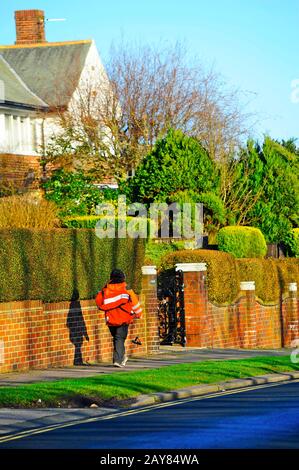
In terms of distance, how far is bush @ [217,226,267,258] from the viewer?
124ft

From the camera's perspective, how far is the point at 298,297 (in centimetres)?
4047

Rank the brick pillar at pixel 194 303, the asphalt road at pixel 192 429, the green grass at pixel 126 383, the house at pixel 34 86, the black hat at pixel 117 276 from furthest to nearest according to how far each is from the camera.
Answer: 1. the house at pixel 34 86
2. the brick pillar at pixel 194 303
3. the black hat at pixel 117 276
4. the green grass at pixel 126 383
5. the asphalt road at pixel 192 429

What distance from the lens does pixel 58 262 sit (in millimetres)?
24750

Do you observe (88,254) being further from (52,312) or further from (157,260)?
(157,260)

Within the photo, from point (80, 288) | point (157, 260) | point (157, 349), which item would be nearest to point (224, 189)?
point (157, 260)

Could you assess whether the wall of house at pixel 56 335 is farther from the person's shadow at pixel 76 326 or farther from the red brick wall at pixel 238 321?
the red brick wall at pixel 238 321

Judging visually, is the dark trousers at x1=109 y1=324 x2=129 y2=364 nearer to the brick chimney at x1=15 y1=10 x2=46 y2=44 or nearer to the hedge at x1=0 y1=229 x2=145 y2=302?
the hedge at x1=0 y1=229 x2=145 y2=302

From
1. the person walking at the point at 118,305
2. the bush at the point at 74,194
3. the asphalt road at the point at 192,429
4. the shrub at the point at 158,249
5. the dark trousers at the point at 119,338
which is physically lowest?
the asphalt road at the point at 192,429

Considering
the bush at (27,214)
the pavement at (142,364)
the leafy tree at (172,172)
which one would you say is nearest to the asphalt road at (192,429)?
the pavement at (142,364)

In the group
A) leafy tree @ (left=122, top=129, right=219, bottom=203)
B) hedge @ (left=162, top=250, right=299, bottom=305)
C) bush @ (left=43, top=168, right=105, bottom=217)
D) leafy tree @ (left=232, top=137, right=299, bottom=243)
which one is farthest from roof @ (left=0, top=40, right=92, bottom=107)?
hedge @ (left=162, top=250, right=299, bottom=305)

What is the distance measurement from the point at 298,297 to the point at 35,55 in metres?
19.5

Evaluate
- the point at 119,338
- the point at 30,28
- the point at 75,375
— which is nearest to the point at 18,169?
the point at 30,28

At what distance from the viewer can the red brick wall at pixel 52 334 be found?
22.7 meters

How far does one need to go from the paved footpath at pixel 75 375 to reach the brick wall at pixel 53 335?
1.58 ft
